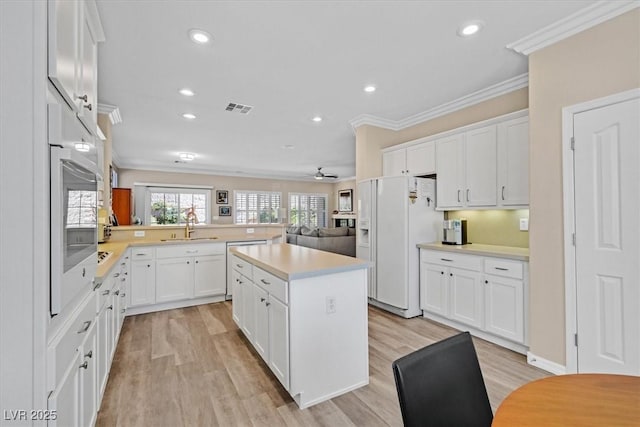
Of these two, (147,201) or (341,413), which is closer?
(341,413)

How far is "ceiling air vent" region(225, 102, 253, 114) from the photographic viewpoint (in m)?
3.74

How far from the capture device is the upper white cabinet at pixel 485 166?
2859mm

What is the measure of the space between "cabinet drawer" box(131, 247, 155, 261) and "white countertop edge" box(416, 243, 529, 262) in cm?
344

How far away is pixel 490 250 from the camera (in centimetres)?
293

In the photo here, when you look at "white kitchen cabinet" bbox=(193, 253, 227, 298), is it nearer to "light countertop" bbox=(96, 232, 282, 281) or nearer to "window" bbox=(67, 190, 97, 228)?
"light countertop" bbox=(96, 232, 282, 281)

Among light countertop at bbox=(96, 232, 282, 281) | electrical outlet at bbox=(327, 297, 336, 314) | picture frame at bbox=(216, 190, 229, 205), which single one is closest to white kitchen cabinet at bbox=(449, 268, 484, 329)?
electrical outlet at bbox=(327, 297, 336, 314)

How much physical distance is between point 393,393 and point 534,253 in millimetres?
1585

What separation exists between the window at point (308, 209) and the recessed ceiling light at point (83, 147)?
357 inches

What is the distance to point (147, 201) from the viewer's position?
8125 millimetres

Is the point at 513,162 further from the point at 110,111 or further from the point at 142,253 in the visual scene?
the point at 110,111

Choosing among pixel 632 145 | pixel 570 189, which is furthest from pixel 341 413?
pixel 632 145

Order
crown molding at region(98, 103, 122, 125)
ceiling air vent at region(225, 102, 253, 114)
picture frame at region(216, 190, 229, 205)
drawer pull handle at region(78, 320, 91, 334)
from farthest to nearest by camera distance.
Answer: picture frame at region(216, 190, 229, 205), ceiling air vent at region(225, 102, 253, 114), crown molding at region(98, 103, 122, 125), drawer pull handle at region(78, 320, 91, 334)

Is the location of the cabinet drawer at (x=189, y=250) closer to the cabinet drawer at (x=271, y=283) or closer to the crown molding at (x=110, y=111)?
the crown molding at (x=110, y=111)

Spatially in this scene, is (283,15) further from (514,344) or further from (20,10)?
(514,344)
